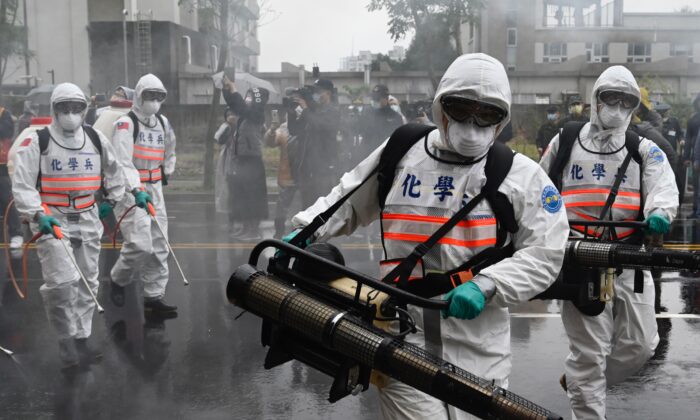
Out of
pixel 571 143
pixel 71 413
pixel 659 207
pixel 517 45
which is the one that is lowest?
pixel 71 413

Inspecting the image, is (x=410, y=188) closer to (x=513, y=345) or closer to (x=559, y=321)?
(x=513, y=345)

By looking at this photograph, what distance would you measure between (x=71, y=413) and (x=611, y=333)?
3059 mm

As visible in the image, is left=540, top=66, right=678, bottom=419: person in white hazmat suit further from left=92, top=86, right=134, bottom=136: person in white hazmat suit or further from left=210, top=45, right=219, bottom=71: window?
left=210, top=45, right=219, bottom=71: window

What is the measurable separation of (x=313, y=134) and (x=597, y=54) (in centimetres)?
1359

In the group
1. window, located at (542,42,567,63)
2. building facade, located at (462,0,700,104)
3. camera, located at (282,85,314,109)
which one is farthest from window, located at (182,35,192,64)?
camera, located at (282,85,314,109)

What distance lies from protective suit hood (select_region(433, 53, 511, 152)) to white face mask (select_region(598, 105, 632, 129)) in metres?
1.87

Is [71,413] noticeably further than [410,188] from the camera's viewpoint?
Yes

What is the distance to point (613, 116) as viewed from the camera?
473cm

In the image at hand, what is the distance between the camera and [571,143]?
480 cm

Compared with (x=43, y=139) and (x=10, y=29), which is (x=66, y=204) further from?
(x=10, y=29)

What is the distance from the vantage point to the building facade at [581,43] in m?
15.6

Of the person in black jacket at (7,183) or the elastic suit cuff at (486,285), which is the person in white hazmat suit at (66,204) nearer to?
the elastic suit cuff at (486,285)

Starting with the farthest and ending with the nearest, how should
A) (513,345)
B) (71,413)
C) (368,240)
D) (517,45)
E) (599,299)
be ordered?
(517,45) → (368,240) → (513,345) → (71,413) → (599,299)

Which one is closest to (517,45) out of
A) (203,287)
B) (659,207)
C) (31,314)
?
(203,287)
